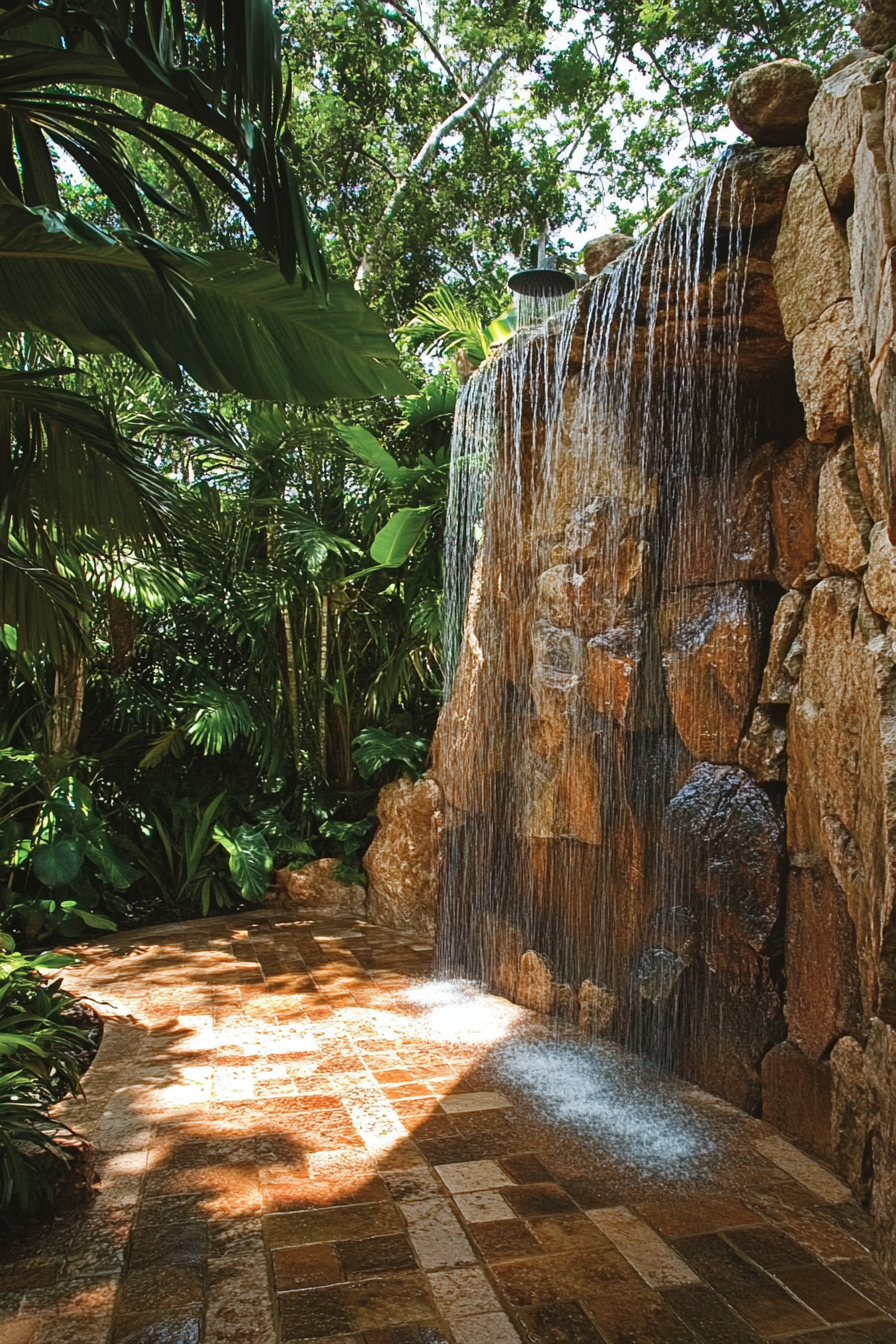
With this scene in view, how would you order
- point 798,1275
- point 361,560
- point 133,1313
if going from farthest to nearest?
point 361,560, point 798,1275, point 133,1313

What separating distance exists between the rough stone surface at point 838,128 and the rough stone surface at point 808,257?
0.06 meters

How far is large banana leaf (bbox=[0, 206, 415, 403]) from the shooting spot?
9.57ft

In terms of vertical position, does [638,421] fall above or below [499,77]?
below

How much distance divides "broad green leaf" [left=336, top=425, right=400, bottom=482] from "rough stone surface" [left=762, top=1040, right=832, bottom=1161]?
4867mm

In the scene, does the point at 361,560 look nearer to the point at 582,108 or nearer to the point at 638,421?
the point at 638,421

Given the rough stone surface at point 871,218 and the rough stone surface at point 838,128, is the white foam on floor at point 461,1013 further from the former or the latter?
the rough stone surface at point 838,128

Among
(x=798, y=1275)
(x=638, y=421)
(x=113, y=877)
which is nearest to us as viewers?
(x=798, y=1275)

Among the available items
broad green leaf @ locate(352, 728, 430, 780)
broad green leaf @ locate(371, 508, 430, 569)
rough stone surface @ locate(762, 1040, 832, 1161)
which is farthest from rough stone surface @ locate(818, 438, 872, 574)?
broad green leaf @ locate(352, 728, 430, 780)

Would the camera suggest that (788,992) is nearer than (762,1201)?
No

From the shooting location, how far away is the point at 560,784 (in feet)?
16.7

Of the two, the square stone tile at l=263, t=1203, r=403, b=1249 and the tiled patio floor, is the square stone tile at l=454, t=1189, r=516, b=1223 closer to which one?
the tiled patio floor

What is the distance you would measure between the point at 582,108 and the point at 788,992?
1261 cm

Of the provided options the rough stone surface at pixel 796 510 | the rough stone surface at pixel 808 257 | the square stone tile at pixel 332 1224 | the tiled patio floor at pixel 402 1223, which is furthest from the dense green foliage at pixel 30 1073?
the rough stone surface at pixel 808 257

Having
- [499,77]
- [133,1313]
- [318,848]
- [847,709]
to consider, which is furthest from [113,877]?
[499,77]
